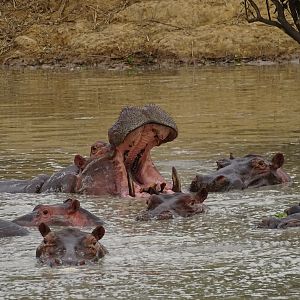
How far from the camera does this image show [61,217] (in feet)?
25.0

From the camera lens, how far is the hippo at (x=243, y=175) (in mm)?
9109

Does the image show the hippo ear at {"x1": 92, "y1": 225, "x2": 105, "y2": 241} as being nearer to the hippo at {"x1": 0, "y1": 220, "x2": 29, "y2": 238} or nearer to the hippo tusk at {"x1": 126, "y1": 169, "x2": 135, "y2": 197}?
the hippo at {"x1": 0, "y1": 220, "x2": 29, "y2": 238}

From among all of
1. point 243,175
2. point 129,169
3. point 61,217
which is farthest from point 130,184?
point 61,217

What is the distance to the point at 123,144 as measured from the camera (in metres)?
8.87

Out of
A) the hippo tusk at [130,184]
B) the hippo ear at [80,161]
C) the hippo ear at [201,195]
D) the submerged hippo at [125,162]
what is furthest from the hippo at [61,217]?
the hippo ear at [80,161]

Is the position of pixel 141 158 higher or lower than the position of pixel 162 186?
higher

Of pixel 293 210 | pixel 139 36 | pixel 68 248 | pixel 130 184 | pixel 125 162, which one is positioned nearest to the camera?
pixel 68 248

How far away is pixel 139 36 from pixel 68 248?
21.6 m

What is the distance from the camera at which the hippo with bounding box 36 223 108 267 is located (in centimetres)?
625

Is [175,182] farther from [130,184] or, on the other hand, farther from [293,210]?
[293,210]

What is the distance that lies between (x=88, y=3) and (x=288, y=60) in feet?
19.9

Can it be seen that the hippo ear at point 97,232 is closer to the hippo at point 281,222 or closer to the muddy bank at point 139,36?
the hippo at point 281,222

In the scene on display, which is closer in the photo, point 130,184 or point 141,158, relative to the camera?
point 130,184

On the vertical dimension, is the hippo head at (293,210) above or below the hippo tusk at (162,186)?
below
